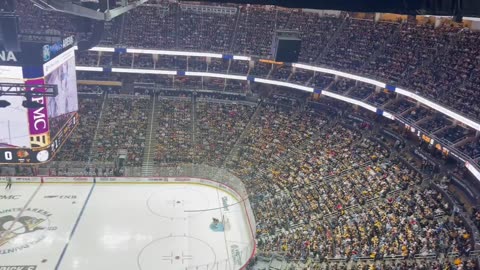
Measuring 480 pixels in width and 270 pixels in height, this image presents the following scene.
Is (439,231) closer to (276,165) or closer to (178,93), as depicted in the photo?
(276,165)

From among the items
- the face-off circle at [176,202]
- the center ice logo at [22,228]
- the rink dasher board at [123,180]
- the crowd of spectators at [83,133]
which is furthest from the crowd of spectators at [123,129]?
the center ice logo at [22,228]

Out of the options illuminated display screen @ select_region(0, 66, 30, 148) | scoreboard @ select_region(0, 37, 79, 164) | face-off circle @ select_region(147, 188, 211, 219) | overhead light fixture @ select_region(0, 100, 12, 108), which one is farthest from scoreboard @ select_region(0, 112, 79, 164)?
face-off circle @ select_region(147, 188, 211, 219)

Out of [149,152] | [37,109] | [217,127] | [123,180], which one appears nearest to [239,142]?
[217,127]

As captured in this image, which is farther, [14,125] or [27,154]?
[27,154]

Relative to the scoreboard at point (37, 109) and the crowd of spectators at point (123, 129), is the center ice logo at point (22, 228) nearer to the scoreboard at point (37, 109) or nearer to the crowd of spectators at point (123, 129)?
the scoreboard at point (37, 109)

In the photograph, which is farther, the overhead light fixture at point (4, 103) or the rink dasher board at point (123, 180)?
the rink dasher board at point (123, 180)

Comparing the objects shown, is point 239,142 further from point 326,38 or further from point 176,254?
point 176,254
